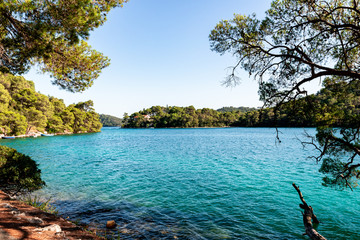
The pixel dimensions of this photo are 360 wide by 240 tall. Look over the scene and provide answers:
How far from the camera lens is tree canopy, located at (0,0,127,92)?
23.3 feet

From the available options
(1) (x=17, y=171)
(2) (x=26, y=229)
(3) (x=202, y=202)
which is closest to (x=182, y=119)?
(3) (x=202, y=202)

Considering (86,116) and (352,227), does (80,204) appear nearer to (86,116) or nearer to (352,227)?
(352,227)

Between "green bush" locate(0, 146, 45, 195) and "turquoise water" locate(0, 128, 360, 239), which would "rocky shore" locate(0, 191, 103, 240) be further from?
"green bush" locate(0, 146, 45, 195)

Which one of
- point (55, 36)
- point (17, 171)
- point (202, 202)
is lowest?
point (202, 202)

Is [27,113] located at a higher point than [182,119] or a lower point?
lower

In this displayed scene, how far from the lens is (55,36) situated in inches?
325

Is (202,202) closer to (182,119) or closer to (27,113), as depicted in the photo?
(27,113)

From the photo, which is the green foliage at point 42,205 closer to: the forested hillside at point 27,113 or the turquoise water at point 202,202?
the turquoise water at point 202,202

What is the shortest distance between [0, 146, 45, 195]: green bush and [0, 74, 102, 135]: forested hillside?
2976cm

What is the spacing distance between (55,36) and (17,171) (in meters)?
7.18

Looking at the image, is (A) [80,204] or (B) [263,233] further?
(A) [80,204]

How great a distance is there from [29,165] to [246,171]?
18.0m

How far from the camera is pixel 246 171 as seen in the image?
61.8 ft

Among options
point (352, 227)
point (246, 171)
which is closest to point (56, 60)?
point (352, 227)
